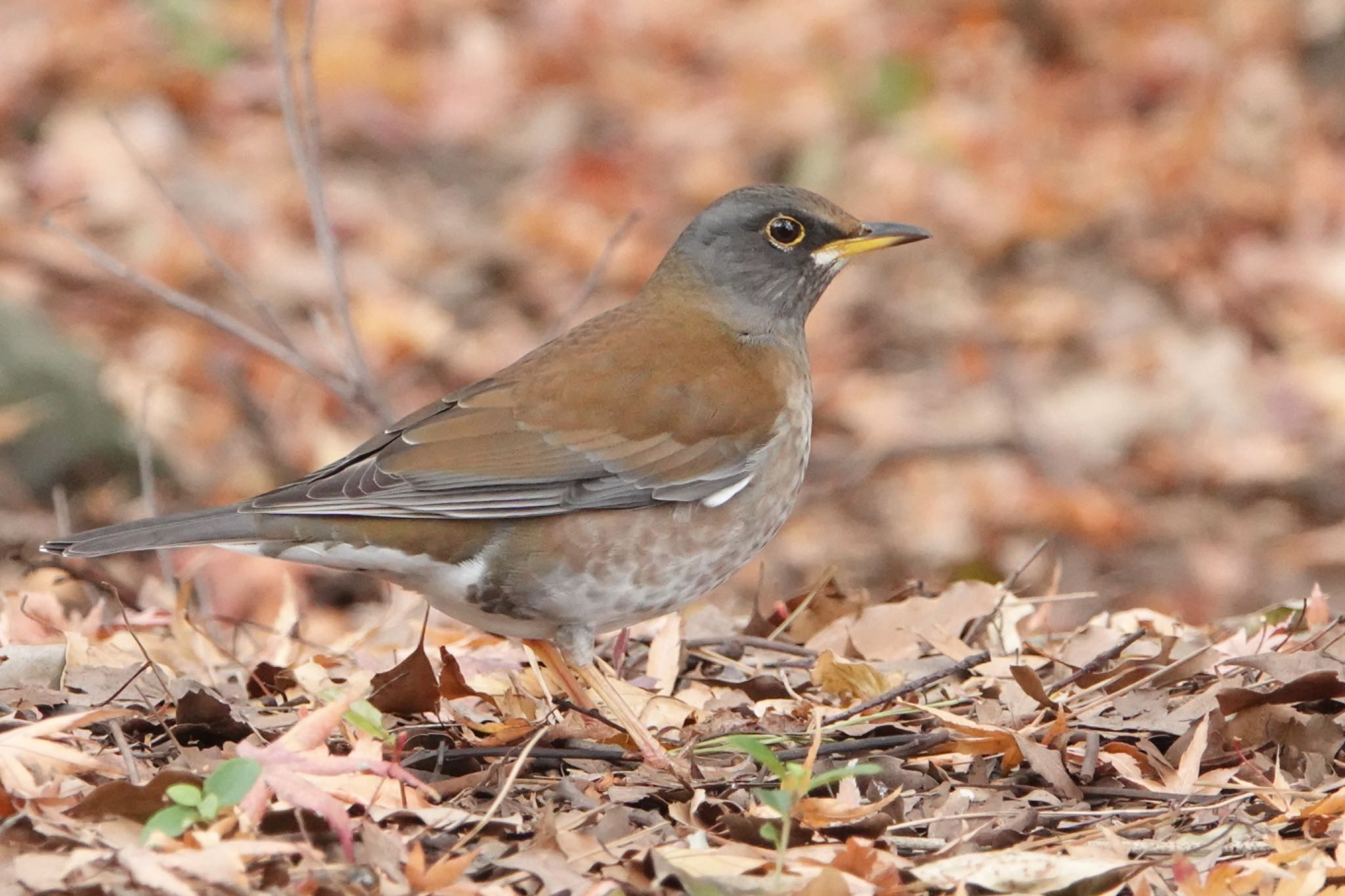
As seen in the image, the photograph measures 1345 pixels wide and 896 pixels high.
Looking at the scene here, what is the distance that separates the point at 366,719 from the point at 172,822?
0.62 m

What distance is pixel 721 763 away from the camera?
442 centimetres

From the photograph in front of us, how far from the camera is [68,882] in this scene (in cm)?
337

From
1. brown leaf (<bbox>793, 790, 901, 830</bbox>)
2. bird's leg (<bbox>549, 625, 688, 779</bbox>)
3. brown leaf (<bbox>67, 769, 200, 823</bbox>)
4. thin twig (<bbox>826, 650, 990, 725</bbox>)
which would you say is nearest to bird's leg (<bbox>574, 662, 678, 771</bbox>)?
bird's leg (<bbox>549, 625, 688, 779</bbox>)

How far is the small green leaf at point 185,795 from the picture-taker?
3490 millimetres

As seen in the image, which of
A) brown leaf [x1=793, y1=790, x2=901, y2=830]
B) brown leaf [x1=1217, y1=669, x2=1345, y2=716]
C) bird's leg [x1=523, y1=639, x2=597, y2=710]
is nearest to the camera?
brown leaf [x1=793, y1=790, x2=901, y2=830]

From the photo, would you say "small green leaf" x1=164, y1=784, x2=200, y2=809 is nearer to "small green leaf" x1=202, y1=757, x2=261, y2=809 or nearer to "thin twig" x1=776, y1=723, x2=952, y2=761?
"small green leaf" x1=202, y1=757, x2=261, y2=809

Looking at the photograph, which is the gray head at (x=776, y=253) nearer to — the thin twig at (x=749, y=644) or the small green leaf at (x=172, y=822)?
the thin twig at (x=749, y=644)

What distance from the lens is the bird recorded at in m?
4.77

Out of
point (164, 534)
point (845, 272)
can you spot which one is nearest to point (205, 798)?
point (164, 534)

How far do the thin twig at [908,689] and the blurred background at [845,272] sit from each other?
3416 mm

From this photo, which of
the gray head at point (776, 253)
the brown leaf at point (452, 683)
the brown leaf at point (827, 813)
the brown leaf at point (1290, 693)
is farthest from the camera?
the gray head at point (776, 253)

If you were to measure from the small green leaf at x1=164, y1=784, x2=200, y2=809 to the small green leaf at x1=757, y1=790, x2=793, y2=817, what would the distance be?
1.22 m

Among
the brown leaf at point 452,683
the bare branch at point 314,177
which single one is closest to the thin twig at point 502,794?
the brown leaf at point 452,683

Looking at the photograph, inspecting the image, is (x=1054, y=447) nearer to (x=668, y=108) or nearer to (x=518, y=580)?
(x=668, y=108)
